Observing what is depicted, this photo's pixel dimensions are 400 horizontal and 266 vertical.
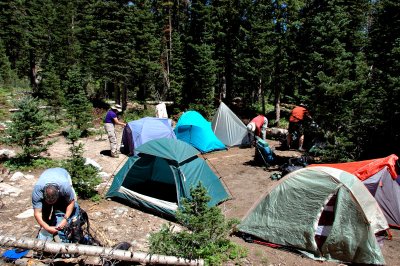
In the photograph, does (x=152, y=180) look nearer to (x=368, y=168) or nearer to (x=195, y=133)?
(x=195, y=133)

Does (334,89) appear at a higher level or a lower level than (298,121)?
higher

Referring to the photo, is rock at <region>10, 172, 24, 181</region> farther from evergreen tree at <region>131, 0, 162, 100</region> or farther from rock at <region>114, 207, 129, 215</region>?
evergreen tree at <region>131, 0, 162, 100</region>

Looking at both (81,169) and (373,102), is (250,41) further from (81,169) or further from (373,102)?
(81,169)

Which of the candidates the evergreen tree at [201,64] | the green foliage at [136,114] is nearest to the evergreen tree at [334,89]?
the evergreen tree at [201,64]

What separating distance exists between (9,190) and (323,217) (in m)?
7.78

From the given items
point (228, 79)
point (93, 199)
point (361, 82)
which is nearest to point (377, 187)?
point (361, 82)

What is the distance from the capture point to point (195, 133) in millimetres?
13875

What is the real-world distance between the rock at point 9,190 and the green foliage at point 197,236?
4873mm

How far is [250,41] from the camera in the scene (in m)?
21.9

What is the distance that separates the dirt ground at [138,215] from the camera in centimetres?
581

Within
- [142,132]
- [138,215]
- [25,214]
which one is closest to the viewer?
[25,214]

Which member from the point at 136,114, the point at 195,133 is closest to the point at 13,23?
the point at 136,114

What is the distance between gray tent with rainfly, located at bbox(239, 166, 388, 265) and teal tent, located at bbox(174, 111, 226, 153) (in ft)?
24.8

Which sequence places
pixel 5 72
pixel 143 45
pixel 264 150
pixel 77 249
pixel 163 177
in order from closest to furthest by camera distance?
pixel 77 249 < pixel 163 177 < pixel 264 150 < pixel 143 45 < pixel 5 72
